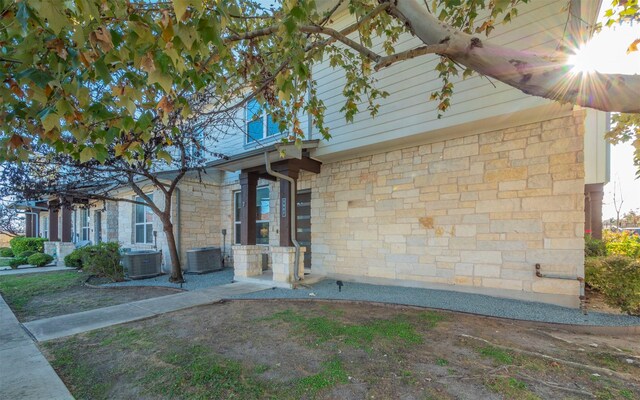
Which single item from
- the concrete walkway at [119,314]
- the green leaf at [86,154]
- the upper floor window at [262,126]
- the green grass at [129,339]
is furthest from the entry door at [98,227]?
the green leaf at [86,154]

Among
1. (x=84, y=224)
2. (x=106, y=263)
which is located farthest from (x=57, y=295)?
(x=84, y=224)

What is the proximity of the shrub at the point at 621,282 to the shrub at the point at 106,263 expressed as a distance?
1083 centimetres

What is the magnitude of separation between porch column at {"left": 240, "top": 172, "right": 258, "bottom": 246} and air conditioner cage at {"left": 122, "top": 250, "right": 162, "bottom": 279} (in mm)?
3307

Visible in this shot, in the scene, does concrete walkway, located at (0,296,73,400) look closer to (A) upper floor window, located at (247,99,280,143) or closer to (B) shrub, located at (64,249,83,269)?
(A) upper floor window, located at (247,99,280,143)

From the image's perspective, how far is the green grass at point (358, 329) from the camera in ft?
12.0

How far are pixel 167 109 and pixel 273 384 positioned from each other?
269 centimetres

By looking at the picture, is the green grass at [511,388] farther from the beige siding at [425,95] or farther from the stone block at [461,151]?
the stone block at [461,151]

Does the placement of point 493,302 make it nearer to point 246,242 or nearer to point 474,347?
point 474,347

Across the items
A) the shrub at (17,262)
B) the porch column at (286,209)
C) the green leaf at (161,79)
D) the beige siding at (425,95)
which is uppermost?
the beige siding at (425,95)

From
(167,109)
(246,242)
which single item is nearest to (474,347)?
(167,109)

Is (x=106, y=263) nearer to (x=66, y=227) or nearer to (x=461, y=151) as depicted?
(x=66, y=227)

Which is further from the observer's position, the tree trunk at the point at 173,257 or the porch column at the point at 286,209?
the tree trunk at the point at 173,257

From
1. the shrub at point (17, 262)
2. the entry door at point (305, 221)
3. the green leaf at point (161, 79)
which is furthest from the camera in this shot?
the shrub at point (17, 262)

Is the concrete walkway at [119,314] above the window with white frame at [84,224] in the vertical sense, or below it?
below
